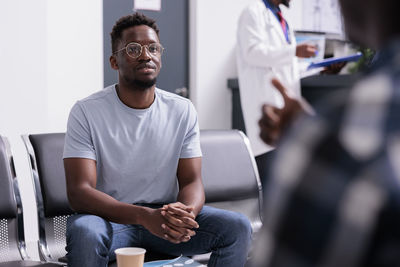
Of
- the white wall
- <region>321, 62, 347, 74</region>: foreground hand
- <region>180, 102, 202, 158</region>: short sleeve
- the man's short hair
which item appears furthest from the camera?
<region>321, 62, 347, 74</region>: foreground hand

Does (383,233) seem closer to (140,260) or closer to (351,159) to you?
(351,159)

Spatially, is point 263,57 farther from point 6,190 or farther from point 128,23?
point 6,190

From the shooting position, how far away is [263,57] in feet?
9.04

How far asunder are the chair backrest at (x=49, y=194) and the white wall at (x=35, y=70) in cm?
97

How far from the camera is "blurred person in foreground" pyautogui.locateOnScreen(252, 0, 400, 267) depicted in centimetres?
33

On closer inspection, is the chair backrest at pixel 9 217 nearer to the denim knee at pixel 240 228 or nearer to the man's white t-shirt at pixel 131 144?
the man's white t-shirt at pixel 131 144

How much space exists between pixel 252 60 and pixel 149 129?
42.8 inches

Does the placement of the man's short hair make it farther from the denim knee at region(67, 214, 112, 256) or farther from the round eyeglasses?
the denim knee at region(67, 214, 112, 256)

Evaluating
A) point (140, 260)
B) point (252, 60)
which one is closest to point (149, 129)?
point (140, 260)

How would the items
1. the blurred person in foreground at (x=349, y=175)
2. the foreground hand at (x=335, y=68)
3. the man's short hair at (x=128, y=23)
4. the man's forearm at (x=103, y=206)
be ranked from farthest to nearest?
1. the foreground hand at (x=335, y=68)
2. the man's short hair at (x=128, y=23)
3. the man's forearm at (x=103, y=206)
4. the blurred person in foreground at (x=349, y=175)

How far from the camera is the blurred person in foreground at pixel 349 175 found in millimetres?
334

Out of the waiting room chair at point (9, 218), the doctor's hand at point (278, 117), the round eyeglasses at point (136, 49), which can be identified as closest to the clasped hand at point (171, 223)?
the waiting room chair at point (9, 218)

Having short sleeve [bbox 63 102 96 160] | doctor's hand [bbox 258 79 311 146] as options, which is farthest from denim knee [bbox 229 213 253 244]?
doctor's hand [bbox 258 79 311 146]

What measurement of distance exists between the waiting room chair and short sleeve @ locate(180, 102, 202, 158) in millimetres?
550
